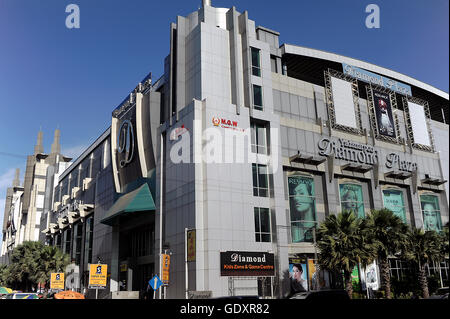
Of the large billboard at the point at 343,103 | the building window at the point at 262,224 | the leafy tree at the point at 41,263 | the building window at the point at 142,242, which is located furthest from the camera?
the leafy tree at the point at 41,263

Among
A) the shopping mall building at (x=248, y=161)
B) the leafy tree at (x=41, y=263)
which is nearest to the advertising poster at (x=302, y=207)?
the shopping mall building at (x=248, y=161)

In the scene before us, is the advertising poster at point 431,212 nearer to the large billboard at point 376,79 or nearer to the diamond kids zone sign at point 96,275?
the large billboard at point 376,79

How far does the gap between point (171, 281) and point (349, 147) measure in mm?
28234

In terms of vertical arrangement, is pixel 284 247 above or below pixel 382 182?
below

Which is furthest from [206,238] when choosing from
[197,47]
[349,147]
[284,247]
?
[349,147]

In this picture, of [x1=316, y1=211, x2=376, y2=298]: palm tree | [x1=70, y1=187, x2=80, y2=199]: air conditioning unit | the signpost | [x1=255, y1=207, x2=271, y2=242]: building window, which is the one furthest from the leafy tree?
[x1=316, y1=211, x2=376, y2=298]: palm tree

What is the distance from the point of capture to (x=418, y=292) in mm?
49500

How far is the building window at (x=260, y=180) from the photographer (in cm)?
4167

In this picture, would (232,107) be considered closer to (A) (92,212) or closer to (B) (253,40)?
(B) (253,40)

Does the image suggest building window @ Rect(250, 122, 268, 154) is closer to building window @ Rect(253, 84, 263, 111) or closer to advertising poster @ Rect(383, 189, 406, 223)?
building window @ Rect(253, 84, 263, 111)

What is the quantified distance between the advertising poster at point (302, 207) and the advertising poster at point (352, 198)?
4998mm

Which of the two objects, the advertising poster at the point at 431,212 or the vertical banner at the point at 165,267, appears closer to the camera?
the vertical banner at the point at 165,267

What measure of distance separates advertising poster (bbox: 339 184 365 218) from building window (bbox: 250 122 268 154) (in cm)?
1300

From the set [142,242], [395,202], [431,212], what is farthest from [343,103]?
[142,242]
